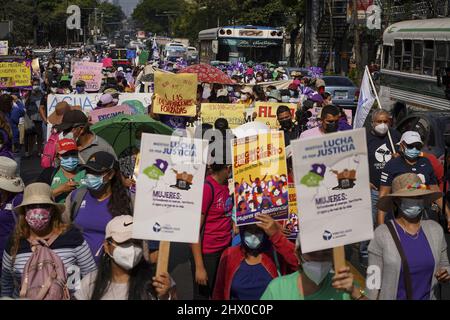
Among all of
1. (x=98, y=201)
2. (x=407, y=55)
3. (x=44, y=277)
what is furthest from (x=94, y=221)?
(x=407, y=55)

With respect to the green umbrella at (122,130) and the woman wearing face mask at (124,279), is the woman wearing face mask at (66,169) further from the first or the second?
the green umbrella at (122,130)

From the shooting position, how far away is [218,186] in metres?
6.64

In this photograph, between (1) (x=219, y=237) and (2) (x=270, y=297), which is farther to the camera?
(1) (x=219, y=237)

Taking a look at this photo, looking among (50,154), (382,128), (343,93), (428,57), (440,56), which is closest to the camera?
(382,128)

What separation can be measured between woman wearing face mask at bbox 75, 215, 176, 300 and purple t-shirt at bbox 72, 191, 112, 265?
3.97 ft

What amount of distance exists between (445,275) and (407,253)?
0.33 metres

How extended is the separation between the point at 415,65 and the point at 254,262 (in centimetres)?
1799

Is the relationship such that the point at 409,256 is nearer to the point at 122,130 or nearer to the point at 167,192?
the point at 167,192

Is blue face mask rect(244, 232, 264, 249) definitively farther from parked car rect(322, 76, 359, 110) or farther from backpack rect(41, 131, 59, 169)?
parked car rect(322, 76, 359, 110)

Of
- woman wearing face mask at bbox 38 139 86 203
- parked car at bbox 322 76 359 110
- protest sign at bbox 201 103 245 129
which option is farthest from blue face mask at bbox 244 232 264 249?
parked car at bbox 322 76 359 110

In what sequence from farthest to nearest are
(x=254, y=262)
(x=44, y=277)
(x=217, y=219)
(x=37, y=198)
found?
1. (x=217, y=219)
2. (x=37, y=198)
3. (x=254, y=262)
4. (x=44, y=277)

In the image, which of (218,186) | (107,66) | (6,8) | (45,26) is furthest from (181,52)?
(218,186)

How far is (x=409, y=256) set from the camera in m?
5.27

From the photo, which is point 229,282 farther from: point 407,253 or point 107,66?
point 107,66
